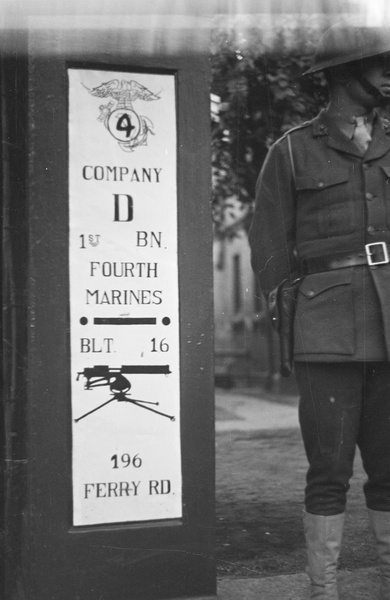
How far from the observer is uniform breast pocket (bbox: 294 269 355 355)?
2775 mm

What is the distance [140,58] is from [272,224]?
2.43 feet

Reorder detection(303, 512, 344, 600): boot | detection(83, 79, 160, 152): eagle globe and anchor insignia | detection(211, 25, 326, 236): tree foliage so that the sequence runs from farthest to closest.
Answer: detection(211, 25, 326, 236): tree foliage < detection(83, 79, 160, 152): eagle globe and anchor insignia < detection(303, 512, 344, 600): boot

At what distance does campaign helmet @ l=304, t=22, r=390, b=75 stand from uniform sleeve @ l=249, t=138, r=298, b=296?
313 mm

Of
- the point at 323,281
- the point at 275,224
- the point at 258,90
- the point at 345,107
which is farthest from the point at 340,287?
the point at 258,90

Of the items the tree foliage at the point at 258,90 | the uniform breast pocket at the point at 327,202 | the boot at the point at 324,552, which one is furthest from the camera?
the tree foliage at the point at 258,90

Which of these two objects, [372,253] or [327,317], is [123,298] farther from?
[372,253]

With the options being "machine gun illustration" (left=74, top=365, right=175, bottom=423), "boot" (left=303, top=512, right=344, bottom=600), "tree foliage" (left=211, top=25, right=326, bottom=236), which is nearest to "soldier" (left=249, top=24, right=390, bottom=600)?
"boot" (left=303, top=512, right=344, bottom=600)

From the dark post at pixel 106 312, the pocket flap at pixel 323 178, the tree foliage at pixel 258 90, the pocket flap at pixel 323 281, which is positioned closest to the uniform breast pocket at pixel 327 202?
the pocket flap at pixel 323 178

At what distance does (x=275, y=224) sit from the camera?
2.98 meters

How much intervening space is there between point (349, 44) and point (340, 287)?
Answer: 82 centimetres

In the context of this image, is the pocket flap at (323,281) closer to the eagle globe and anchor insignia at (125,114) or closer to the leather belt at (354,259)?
the leather belt at (354,259)

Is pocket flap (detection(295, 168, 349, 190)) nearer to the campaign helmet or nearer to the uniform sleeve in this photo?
the uniform sleeve

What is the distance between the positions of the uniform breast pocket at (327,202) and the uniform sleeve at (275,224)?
2.9 inches

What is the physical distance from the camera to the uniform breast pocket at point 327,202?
111 inches
